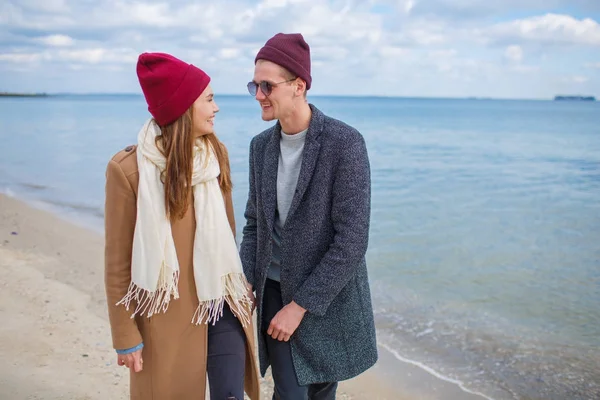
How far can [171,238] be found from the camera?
91.8 inches

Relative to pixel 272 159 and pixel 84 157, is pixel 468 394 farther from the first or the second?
pixel 84 157

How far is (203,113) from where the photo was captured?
2373 mm

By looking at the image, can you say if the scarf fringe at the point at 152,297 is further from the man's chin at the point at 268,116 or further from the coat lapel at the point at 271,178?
the man's chin at the point at 268,116

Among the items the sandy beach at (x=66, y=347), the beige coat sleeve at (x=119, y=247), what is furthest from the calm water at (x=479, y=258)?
the beige coat sleeve at (x=119, y=247)

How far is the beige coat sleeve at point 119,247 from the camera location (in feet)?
7.38

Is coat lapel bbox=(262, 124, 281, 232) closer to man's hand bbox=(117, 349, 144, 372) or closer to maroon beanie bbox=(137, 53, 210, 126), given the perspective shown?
maroon beanie bbox=(137, 53, 210, 126)

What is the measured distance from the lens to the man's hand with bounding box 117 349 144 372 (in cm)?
236

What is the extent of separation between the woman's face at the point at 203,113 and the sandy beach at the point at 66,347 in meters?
2.28

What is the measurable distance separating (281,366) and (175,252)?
2.39 feet

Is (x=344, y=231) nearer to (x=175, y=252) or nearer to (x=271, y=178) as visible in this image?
(x=271, y=178)

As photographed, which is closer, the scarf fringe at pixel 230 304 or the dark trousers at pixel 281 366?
the scarf fringe at pixel 230 304

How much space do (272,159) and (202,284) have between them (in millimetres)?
632

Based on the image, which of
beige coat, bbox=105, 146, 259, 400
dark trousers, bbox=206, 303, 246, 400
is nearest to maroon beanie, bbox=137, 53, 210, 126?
beige coat, bbox=105, 146, 259, 400

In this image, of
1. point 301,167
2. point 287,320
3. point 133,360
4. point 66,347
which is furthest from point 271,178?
point 66,347
